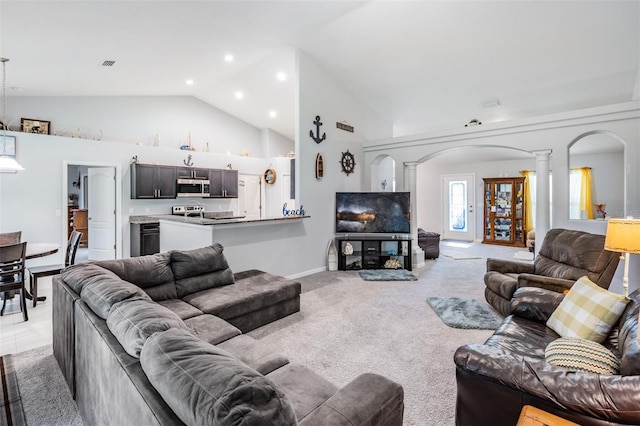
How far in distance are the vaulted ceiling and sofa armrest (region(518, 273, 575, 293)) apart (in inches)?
133

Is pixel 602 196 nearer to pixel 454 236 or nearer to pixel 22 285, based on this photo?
pixel 454 236

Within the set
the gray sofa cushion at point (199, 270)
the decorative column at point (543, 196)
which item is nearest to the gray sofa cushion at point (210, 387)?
the gray sofa cushion at point (199, 270)

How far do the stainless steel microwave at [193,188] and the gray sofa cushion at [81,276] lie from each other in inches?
187

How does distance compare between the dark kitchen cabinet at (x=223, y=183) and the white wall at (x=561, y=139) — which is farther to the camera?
the dark kitchen cabinet at (x=223, y=183)

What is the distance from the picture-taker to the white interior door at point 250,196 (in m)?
8.53

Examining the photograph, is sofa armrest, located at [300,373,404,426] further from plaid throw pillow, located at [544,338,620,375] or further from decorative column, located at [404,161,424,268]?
decorative column, located at [404,161,424,268]

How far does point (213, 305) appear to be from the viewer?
112 inches

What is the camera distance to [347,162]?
6.44 metres

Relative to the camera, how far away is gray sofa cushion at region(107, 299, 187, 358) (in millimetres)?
1323

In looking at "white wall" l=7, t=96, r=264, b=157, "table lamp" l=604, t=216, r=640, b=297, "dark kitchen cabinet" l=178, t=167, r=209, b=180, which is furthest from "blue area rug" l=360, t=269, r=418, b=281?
"white wall" l=7, t=96, r=264, b=157

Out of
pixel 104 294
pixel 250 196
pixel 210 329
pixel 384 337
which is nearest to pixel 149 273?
pixel 210 329

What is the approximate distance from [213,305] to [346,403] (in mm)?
1906

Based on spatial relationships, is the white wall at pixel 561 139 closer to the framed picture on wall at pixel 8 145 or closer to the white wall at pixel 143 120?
the white wall at pixel 143 120

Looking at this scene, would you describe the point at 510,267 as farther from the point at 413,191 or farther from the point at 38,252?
the point at 38,252
